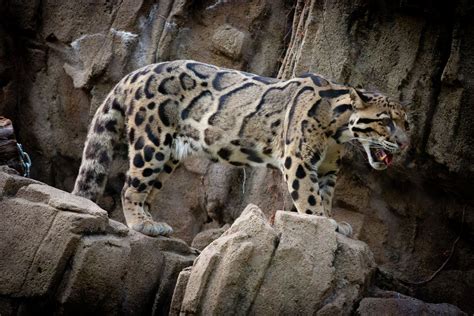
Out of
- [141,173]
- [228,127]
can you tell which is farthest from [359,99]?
[141,173]

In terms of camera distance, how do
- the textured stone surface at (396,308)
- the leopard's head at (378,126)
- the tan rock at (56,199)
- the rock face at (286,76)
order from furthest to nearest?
the rock face at (286,76), the leopard's head at (378,126), the tan rock at (56,199), the textured stone surface at (396,308)

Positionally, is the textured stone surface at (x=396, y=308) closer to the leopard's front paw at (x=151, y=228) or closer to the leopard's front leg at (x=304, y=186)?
the leopard's front leg at (x=304, y=186)

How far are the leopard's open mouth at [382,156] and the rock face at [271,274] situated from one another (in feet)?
5.52

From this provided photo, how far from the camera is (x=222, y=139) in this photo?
9.16m

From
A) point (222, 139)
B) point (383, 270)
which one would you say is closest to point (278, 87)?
point (222, 139)

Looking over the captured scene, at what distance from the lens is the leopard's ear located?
8.42 meters

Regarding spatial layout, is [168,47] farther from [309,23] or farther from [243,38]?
[309,23]

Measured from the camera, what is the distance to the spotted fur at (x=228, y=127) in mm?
8453

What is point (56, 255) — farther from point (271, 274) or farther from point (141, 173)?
point (141, 173)

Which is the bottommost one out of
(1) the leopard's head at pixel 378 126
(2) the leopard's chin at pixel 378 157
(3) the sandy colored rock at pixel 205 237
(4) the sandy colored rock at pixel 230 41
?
(3) the sandy colored rock at pixel 205 237

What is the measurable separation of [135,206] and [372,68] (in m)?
2.98

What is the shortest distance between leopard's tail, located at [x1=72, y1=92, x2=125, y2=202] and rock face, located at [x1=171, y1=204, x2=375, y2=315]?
2.39 m

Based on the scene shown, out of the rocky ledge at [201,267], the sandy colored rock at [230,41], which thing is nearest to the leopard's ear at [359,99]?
the rocky ledge at [201,267]

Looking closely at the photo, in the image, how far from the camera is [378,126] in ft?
27.3
